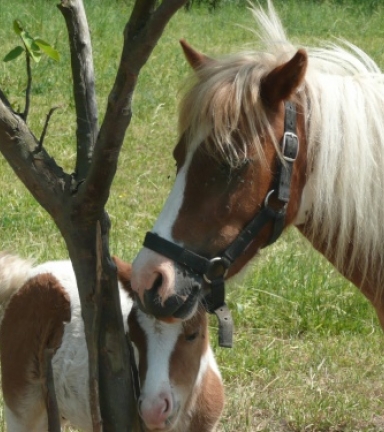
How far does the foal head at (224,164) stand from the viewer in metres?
2.27

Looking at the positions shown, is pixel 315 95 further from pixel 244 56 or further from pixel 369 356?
pixel 369 356

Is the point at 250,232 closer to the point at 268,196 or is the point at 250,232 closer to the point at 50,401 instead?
the point at 268,196

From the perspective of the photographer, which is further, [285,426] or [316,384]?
[316,384]

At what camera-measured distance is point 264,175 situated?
2348mm

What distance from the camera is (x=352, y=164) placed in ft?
8.04

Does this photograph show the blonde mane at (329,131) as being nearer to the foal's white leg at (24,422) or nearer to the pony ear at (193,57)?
the pony ear at (193,57)

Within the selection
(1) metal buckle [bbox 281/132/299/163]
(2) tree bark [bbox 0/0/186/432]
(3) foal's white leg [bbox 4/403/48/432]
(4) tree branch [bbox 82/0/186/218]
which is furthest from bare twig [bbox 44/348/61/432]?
(1) metal buckle [bbox 281/132/299/163]

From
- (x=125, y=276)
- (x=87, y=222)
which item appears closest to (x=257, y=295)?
(x=125, y=276)

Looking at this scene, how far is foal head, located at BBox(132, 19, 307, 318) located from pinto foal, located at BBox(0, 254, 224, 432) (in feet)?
0.52

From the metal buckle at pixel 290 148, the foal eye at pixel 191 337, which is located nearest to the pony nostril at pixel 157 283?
the foal eye at pixel 191 337

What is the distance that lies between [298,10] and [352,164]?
1181cm

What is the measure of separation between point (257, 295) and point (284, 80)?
2.12 metres

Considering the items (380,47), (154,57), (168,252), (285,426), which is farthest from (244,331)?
(380,47)

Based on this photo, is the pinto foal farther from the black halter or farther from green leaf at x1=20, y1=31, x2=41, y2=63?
green leaf at x1=20, y1=31, x2=41, y2=63
